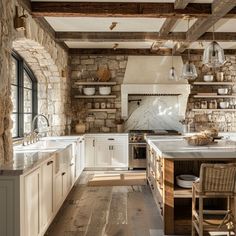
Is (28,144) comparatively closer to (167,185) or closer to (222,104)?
(167,185)

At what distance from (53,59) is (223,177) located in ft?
11.9

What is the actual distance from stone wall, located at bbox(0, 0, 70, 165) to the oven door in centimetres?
160

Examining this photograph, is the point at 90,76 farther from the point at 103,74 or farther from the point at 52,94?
the point at 52,94

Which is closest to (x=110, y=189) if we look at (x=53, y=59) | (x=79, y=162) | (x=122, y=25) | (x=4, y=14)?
(x=79, y=162)

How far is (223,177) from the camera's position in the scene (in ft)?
8.92

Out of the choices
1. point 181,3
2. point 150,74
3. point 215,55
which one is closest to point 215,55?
point 215,55

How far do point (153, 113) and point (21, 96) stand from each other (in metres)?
3.45

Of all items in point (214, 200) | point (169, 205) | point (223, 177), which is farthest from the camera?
point (214, 200)

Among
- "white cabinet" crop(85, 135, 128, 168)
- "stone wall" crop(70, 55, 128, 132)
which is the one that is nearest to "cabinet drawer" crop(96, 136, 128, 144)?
"white cabinet" crop(85, 135, 128, 168)

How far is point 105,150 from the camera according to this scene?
22.0 feet

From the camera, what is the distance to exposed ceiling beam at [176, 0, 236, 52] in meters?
3.55

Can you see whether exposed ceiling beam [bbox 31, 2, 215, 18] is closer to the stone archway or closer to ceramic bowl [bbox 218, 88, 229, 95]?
the stone archway

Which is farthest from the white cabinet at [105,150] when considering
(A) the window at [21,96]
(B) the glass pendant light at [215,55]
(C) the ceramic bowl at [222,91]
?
(B) the glass pendant light at [215,55]

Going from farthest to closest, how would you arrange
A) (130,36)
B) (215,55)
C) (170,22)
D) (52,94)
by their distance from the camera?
(52,94) → (130,36) → (170,22) → (215,55)
